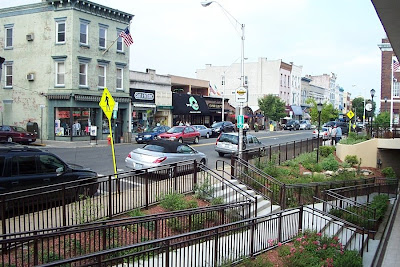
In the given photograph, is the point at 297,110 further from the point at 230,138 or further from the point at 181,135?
the point at 230,138

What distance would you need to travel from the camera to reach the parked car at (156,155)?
51.6ft

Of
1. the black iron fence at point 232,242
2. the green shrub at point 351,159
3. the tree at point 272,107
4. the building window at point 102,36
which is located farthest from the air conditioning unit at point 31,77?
the tree at point 272,107

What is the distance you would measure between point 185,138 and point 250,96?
159ft

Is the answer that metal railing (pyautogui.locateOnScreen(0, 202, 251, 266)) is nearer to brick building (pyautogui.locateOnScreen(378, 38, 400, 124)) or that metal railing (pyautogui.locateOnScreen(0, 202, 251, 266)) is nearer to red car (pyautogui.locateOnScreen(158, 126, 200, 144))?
red car (pyautogui.locateOnScreen(158, 126, 200, 144))

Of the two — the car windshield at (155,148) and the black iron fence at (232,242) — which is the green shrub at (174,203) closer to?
→ the black iron fence at (232,242)

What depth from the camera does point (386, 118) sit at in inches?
1764

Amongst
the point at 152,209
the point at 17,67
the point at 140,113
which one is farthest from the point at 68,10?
the point at 152,209

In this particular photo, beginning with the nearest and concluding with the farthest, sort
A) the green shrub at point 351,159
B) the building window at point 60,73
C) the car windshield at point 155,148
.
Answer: the car windshield at point 155,148 → the green shrub at point 351,159 → the building window at point 60,73

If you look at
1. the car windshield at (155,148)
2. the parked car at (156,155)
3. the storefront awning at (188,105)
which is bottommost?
the parked car at (156,155)

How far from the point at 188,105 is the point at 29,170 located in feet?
130

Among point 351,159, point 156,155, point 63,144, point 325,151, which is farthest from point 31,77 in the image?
point 351,159

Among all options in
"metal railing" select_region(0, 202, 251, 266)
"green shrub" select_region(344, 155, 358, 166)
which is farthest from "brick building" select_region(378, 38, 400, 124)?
"metal railing" select_region(0, 202, 251, 266)

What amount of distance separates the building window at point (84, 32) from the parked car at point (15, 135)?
30.1 feet

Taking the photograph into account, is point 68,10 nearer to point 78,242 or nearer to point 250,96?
point 78,242
